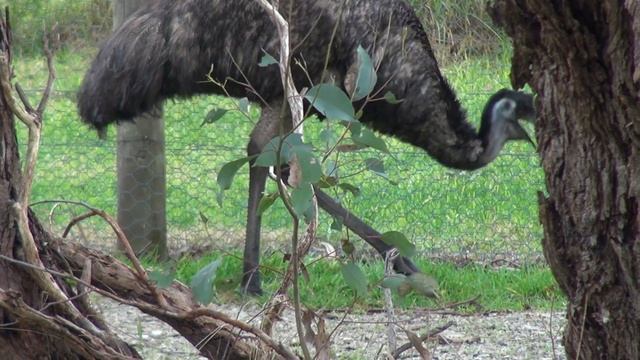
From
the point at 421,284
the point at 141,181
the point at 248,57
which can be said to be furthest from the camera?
the point at 141,181

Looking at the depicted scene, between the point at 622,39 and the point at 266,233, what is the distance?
3.96 meters

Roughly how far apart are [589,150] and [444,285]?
305cm

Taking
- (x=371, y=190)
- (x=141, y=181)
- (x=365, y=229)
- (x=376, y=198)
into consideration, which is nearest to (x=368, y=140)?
(x=365, y=229)

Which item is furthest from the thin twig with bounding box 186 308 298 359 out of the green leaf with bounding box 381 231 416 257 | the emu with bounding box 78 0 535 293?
the emu with bounding box 78 0 535 293

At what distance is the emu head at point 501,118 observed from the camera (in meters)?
5.60

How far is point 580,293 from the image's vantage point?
2074 millimetres

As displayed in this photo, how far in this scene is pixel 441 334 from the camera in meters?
4.04

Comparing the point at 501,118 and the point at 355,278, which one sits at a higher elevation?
the point at 501,118

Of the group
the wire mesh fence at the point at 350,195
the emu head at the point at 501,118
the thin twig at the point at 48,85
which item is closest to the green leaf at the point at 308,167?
the thin twig at the point at 48,85

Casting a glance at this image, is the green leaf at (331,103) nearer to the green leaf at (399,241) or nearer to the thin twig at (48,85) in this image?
the green leaf at (399,241)

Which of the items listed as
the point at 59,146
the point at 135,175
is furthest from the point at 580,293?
the point at 59,146

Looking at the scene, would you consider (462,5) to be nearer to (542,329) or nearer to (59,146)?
(59,146)

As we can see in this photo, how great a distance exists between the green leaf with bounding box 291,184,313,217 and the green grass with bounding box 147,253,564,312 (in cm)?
244

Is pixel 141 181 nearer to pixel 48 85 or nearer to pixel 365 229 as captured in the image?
pixel 365 229
